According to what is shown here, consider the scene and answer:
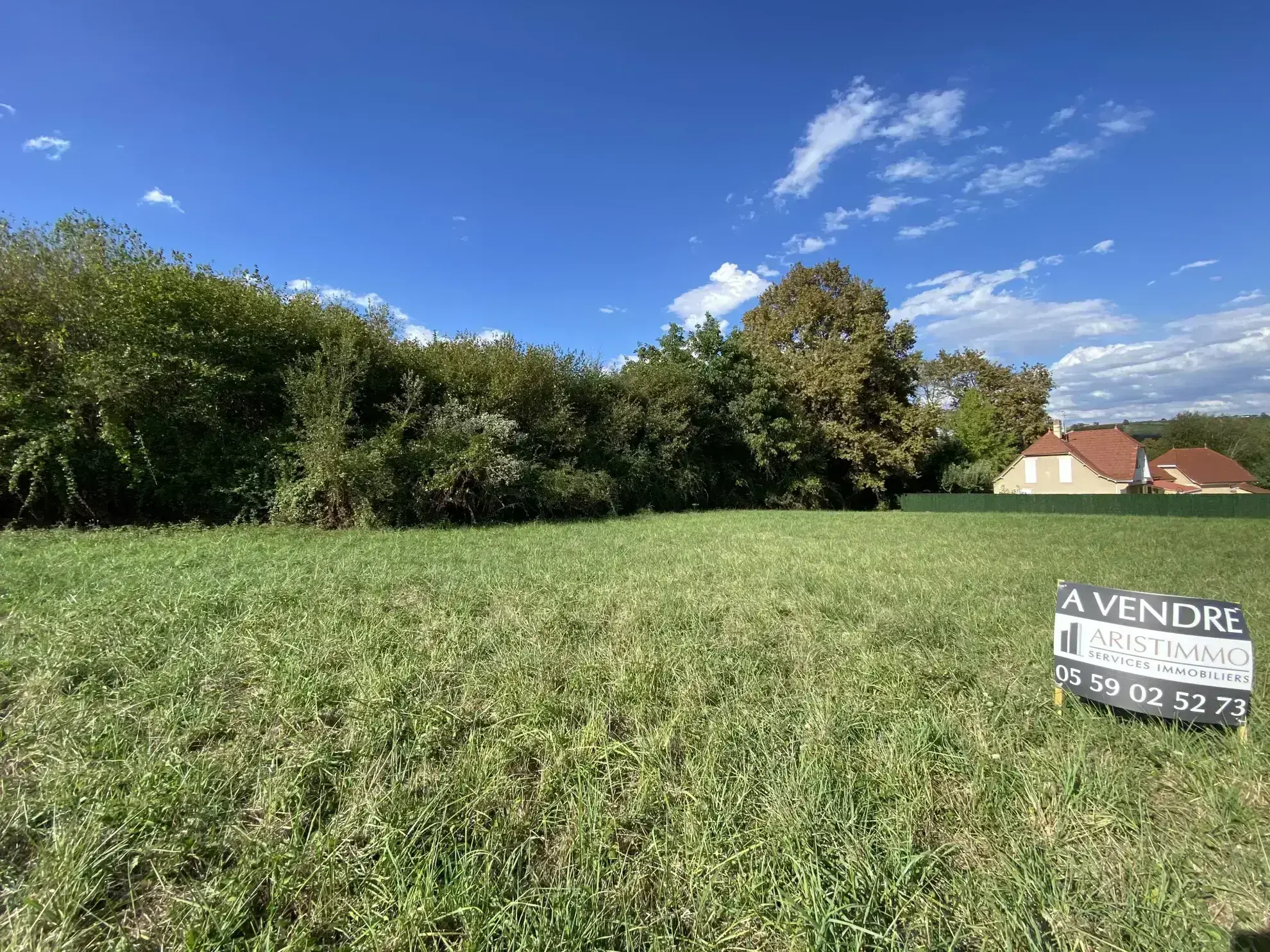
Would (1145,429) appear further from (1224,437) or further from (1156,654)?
(1156,654)

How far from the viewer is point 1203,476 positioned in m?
35.0

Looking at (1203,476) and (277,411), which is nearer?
(277,411)

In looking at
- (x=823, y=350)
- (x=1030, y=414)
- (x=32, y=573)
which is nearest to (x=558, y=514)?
(x=32, y=573)

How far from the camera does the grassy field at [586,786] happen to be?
5.03ft

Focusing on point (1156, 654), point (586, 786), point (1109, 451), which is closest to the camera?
point (586, 786)

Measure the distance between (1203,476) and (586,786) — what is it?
50.9 metres

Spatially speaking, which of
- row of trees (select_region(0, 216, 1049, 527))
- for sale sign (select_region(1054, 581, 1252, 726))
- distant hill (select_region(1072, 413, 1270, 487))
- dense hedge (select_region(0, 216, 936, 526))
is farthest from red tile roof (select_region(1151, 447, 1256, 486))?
for sale sign (select_region(1054, 581, 1252, 726))

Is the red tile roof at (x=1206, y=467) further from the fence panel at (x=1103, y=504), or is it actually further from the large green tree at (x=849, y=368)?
the large green tree at (x=849, y=368)

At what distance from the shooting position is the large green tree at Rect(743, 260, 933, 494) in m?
22.0

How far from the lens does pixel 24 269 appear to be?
28.3ft

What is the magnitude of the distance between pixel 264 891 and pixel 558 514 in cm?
1210

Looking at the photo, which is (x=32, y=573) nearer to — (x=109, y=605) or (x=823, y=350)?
(x=109, y=605)

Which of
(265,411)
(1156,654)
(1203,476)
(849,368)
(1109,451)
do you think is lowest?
(1203,476)

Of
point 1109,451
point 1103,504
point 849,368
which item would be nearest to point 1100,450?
point 1109,451
